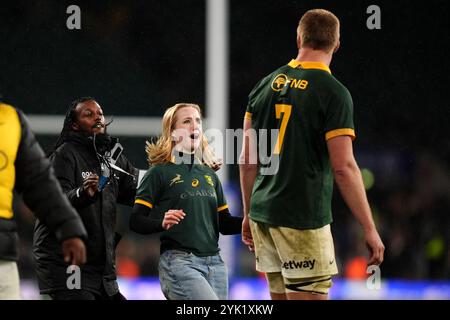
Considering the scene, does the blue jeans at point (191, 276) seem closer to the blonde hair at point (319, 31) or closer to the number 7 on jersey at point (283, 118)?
the number 7 on jersey at point (283, 118)

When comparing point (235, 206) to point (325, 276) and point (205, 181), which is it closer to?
point (205, 181)

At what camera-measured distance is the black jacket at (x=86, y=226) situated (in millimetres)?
4430

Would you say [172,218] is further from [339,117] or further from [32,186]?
[32,186]

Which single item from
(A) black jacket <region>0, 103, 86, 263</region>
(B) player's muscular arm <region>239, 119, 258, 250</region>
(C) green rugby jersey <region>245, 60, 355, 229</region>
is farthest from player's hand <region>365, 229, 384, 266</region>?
(A) black jacket <region>0, 103, 86, 263</region>

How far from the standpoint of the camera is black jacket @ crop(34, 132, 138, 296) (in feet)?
14.5

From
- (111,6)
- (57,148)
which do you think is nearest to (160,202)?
(57,148)

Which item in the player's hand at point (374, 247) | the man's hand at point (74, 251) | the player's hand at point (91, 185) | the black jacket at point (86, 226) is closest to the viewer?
the man's hand at point (74, 251)

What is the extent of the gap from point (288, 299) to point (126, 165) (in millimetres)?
1299

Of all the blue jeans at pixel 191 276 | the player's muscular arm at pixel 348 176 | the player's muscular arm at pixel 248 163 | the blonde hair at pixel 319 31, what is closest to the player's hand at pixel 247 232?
the player's muscular arm at pixel 248 163

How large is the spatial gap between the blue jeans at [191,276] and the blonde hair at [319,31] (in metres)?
1.12

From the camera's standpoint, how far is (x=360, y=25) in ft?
25.6

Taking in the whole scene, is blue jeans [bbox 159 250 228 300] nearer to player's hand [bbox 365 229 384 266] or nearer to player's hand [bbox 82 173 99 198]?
player's hand [bbox 82 173 99 198]

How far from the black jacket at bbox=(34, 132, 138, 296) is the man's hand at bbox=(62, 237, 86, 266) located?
3.54ft
